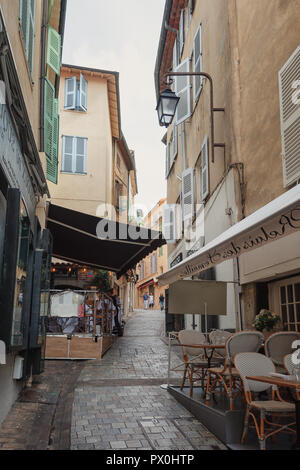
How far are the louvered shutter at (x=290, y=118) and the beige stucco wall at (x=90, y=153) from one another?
1328cm

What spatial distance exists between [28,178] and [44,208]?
7.79ft

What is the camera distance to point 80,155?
65.9 ft

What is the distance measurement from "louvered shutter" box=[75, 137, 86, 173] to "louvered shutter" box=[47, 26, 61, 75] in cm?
927

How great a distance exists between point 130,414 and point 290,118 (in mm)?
4903

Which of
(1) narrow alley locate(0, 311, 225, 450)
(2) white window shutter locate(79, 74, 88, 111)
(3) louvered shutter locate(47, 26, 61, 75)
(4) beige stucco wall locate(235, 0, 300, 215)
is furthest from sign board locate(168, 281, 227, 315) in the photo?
(2) white window shutter locate(79, 74, 88, 111)

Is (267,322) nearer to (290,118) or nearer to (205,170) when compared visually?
(290,118)

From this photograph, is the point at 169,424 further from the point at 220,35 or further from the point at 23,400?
the point at 220,35

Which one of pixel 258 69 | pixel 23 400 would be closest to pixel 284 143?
pixel 258 69

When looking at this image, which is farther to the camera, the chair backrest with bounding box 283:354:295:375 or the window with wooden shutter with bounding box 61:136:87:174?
the window with wooden shutter with bounding box 61:136:87:174

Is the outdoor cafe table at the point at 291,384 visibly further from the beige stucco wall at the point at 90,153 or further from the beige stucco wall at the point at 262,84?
the beige stucco wall at the point at 90,153

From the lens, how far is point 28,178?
748 centimetres

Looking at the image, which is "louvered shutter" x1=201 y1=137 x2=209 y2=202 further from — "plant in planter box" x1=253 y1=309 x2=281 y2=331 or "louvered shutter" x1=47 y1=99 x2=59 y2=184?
"plant in planter box" x1=253 y1=309 x2=281 y2=331

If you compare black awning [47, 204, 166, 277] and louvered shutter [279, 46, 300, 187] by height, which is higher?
louvered shutter [279, 46, 300, 187]

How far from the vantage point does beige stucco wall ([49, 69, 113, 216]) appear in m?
19.3
